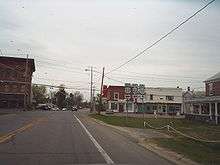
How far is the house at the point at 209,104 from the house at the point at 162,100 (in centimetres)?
4688

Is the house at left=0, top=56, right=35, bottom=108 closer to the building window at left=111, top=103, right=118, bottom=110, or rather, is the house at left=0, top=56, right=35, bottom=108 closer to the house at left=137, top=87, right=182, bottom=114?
the building window at left=111, top=103, right=118, bottom=110

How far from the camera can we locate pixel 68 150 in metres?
14.8

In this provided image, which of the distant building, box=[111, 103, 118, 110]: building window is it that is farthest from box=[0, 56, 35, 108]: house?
the distant building

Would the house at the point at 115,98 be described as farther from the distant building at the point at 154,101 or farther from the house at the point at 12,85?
the house at the point at 12,85

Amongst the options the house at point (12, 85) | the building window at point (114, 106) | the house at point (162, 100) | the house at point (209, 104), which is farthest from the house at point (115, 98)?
the house at point (209, 104)

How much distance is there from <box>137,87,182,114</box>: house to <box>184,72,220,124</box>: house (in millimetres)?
46876

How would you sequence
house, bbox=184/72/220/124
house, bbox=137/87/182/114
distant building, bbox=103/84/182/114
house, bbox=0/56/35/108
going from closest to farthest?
house, bbox=184/72/220/124 < house, bbox=0/56/35/108 < distant building, bbox=103/84/182/114 < house, bbox=137/87/182/114

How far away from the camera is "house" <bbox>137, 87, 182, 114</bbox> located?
109 metres

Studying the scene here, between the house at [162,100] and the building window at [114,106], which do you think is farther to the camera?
the building window at [114,106]

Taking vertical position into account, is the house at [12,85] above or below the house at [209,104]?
above

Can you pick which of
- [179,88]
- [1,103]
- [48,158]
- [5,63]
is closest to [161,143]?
→ [48,158]

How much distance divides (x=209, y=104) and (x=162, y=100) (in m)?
57.3

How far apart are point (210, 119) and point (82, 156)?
38.9 m

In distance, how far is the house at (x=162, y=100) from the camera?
109250mm
